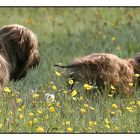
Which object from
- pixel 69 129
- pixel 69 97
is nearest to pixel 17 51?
pixel 69 97

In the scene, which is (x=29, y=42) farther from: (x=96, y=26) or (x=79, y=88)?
(x=96, y=26)

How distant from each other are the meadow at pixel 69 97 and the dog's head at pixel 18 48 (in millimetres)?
265

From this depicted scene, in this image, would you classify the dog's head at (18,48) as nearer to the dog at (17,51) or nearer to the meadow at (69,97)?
the dog at (17,51)

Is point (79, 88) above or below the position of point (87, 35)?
below

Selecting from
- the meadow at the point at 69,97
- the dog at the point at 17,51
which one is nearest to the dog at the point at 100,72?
the meadow at the point at 69,97

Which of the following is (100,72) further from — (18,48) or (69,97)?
(18,48)

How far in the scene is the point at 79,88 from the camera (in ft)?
31.8

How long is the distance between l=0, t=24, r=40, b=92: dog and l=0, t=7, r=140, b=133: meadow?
0.23 m

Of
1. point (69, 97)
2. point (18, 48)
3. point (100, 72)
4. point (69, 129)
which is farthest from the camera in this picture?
point (100, 72)

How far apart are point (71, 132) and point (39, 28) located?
7518 millimetres

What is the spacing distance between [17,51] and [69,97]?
0.94 metres

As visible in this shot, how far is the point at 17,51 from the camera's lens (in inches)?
375

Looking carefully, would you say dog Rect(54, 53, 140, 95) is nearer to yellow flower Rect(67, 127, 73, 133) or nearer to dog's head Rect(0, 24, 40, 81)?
dog's head Rect(0, 24, 40, 81)

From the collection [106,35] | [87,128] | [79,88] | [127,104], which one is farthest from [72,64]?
[106,35]
